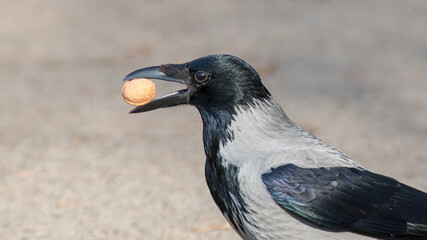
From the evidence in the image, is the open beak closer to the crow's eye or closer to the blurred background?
the crow's eye

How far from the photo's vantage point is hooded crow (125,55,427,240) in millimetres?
3215

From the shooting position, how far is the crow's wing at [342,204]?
3.21 meters

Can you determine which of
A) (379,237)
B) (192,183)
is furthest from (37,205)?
(379,237)

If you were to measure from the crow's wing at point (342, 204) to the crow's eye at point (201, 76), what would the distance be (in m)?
0.54

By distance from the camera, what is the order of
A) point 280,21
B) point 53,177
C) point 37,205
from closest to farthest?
1. point 37,205
2. point 53,177
3. point 280,21

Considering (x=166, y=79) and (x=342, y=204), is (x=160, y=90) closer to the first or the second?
(x=166, y=79)

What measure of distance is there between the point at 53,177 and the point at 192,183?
0.98m

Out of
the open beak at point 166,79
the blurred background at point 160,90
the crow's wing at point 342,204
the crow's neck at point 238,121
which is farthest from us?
the blurred background at point 160,90

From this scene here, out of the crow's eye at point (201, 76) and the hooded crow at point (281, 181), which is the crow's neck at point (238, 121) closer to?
the hooded crow at point (281, 181)

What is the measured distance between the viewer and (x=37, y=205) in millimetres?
5059

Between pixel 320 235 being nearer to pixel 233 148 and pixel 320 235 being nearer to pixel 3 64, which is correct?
pixel 233 148

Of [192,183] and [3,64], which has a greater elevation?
[3,64]

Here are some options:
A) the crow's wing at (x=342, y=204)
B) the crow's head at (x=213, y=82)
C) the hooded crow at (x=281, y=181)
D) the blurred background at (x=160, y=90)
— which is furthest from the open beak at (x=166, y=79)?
the blurred background at (x=160, y=90)

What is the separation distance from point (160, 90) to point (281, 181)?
4244 mm
